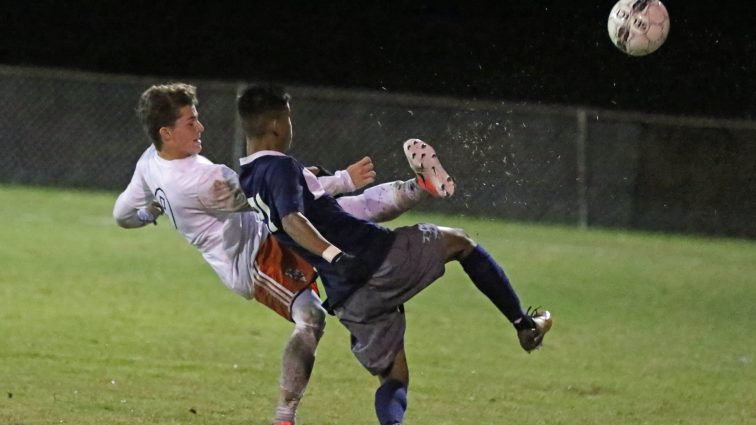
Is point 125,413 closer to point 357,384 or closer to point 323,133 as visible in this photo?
point 357,384

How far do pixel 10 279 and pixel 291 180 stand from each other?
6463mm

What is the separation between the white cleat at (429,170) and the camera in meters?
6.07

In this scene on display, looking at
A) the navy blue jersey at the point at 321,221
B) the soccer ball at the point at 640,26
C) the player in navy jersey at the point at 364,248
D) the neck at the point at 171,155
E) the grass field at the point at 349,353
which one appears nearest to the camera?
the navy blue jersey at the point at 321,221

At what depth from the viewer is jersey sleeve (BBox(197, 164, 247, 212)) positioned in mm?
6336

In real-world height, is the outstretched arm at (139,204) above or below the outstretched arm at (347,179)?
below

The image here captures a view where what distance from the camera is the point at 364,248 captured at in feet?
19.6

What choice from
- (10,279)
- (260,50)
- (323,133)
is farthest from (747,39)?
(10,279)

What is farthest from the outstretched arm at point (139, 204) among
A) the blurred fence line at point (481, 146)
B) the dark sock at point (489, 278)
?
the blurred fence line at point (481, 146)

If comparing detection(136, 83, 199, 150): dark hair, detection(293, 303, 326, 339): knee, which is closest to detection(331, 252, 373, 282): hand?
detection(293, 303, 326, 339): knee

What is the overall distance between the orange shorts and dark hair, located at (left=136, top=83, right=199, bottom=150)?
0.81 meters

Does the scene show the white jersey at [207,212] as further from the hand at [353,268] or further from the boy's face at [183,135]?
the hand at [353,268]

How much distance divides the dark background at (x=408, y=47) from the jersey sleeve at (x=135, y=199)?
15.5 meters

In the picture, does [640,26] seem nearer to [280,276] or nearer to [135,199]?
[280,276]

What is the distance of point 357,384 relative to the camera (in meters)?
7.88
